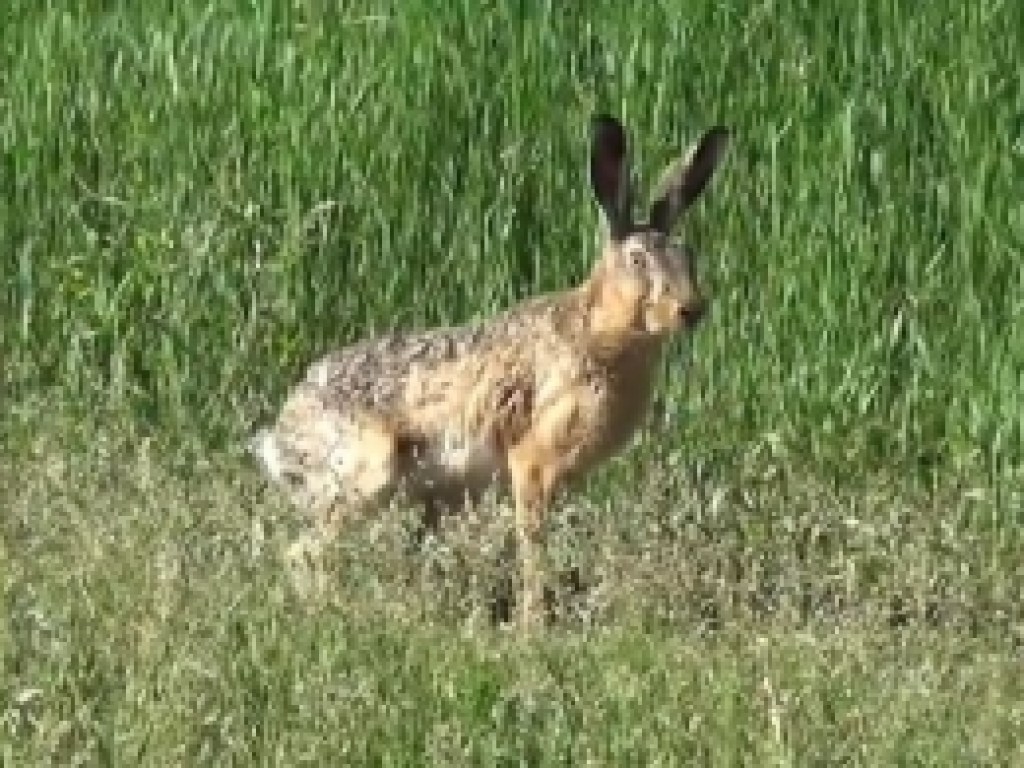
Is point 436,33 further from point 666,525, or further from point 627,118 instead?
point 666,525

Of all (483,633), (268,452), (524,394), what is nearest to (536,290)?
(524,394)

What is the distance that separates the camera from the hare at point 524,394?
7.21 m

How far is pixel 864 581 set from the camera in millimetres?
6660

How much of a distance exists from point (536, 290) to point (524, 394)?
3.73 ft

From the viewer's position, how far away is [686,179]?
24.0 feet

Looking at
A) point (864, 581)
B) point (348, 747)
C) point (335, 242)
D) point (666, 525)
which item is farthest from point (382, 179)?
point (348, 747)

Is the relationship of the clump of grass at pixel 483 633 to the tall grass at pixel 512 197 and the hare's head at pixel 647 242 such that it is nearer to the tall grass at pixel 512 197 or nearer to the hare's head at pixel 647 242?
the hare's head at pixel 647 242

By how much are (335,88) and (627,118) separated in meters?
0.86

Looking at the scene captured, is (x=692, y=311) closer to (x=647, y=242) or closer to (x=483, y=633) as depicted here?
(x=647, y=242)

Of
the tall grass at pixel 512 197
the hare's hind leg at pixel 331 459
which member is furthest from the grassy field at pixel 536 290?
the hare's hind leg at pixel 331 459

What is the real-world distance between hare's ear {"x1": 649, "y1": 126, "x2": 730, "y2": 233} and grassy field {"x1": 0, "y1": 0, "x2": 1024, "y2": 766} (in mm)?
665

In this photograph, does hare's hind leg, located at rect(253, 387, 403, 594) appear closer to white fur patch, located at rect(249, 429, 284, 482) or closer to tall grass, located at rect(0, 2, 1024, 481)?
white fur patch, located at rect(249, 429, 284, 482)

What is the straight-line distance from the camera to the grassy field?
6301 millimetres

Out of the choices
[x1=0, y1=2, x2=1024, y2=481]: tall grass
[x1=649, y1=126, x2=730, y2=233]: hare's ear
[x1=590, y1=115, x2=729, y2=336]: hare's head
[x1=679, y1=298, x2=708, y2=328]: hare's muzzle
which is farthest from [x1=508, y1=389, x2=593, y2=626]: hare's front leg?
[x1=0, y1=2, x2=1024, y2=481]: tall grass
